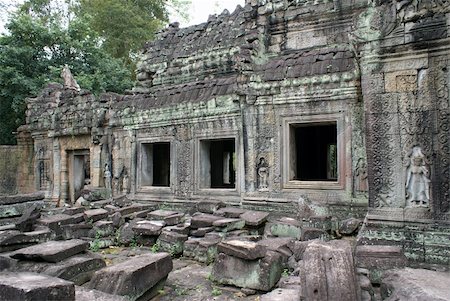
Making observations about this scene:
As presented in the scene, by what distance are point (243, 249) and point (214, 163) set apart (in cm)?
630

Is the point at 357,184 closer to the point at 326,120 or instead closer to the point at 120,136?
the point at 326,120

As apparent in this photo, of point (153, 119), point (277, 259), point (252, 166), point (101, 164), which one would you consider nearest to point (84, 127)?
point (101, 164)

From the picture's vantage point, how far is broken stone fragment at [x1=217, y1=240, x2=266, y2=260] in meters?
4.35

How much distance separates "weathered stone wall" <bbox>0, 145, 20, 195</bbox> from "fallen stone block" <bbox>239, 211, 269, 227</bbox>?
11905 mm

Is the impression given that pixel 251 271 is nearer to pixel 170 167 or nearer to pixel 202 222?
pixel 202 222

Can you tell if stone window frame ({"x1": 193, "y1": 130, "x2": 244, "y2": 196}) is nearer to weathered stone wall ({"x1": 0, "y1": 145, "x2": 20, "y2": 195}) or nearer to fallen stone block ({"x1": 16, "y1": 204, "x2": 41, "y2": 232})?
fallen stone block ({"x1": 16, "y1": 204, "x2": 41, "y2": 232})

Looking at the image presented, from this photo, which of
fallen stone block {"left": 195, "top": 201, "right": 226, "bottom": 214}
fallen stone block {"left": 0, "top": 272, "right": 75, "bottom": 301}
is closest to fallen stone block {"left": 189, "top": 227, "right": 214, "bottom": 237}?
fallen stone block {"left": 195, "top": 201, "right": 226, "bottom": 214}

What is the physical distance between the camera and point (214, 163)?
10.6 metres

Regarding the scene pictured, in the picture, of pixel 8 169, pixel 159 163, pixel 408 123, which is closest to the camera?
pixel 408 123

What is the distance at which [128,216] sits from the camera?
325 inches

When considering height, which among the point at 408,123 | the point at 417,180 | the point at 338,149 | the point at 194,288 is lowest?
the point at 194,288

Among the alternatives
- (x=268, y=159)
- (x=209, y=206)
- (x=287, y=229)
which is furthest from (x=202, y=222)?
(x=268, y=159)

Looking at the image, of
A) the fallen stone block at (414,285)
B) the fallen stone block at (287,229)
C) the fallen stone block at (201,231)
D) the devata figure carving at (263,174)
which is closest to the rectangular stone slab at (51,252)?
the fallen stone block at (201,231)

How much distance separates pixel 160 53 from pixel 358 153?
289 inches
